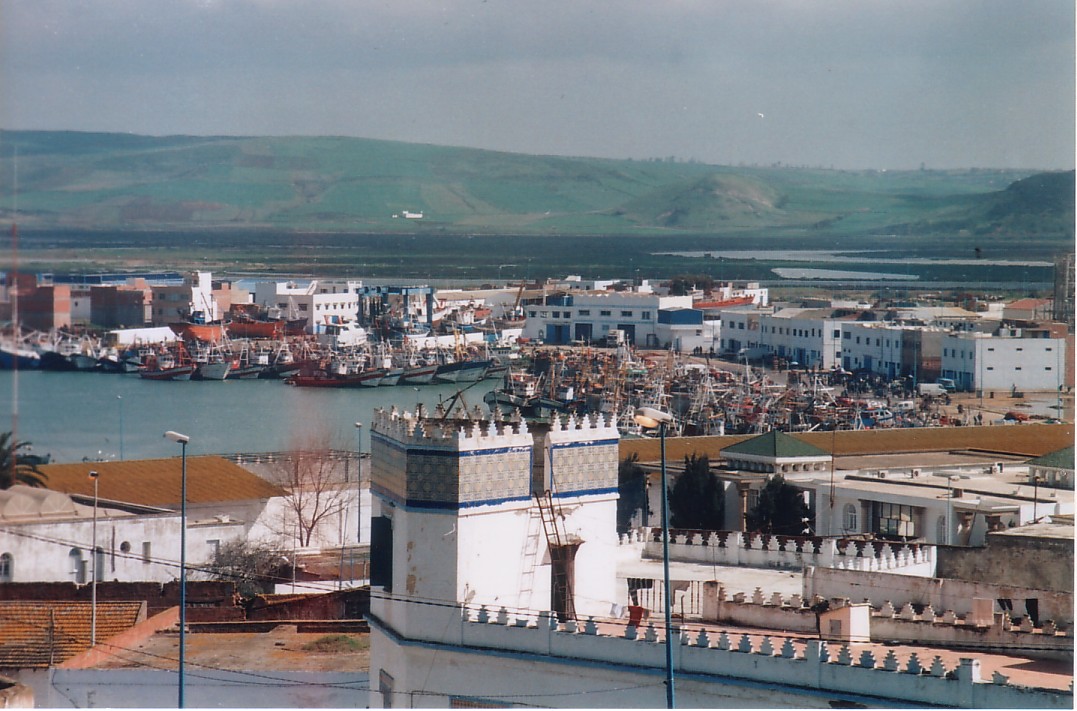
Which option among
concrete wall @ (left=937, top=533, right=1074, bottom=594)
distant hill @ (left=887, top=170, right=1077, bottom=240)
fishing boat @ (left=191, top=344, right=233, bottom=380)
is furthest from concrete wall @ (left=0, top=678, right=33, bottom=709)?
distant hill @ (left=887, top=170, right=1077, bottom=240)

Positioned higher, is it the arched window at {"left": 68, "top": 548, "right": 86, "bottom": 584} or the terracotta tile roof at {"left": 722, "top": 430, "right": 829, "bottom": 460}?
the terracotta tile roof at {"left": 722, "top": 430, "right": 829, "bottom": 460}

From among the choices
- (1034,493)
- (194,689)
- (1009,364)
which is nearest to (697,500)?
(1034,493)

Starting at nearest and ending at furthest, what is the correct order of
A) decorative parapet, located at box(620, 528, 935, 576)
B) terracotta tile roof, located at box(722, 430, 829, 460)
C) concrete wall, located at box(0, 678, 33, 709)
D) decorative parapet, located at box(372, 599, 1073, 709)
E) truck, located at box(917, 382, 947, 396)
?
decorative parapet, located at box(372, 599, 1073, 709)
concrete wall, located at box(0, 678, 33, 709)
decorative parapet, located at box(620, 528, 935, 576)
terracotta tile roof, located at box(722, 430, 829, 460)
truck, located at box(917, 382, 947, 396)

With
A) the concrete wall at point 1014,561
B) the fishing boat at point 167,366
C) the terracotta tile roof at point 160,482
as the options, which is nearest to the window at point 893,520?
the concrete wall at point 1014,561

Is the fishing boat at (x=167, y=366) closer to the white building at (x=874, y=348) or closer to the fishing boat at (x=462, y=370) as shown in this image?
the fishing boat at (x=462, y=370)

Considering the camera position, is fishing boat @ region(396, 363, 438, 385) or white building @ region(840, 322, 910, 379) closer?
white building @ region(840, 322, 910, 379)

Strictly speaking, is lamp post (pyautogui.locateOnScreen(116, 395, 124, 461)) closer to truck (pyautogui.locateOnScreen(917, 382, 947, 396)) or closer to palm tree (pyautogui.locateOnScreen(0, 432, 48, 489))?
palm tree (pyautogui.locateOnScreen(0, 432, 48, 489))

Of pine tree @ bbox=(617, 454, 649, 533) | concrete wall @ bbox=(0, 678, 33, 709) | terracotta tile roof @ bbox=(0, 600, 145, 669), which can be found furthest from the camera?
pine tree @ bbox=(617, 454, 649, 533)

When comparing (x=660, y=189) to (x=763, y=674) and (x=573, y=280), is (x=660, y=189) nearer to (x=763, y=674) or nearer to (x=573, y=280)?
(x=573, y=280)
